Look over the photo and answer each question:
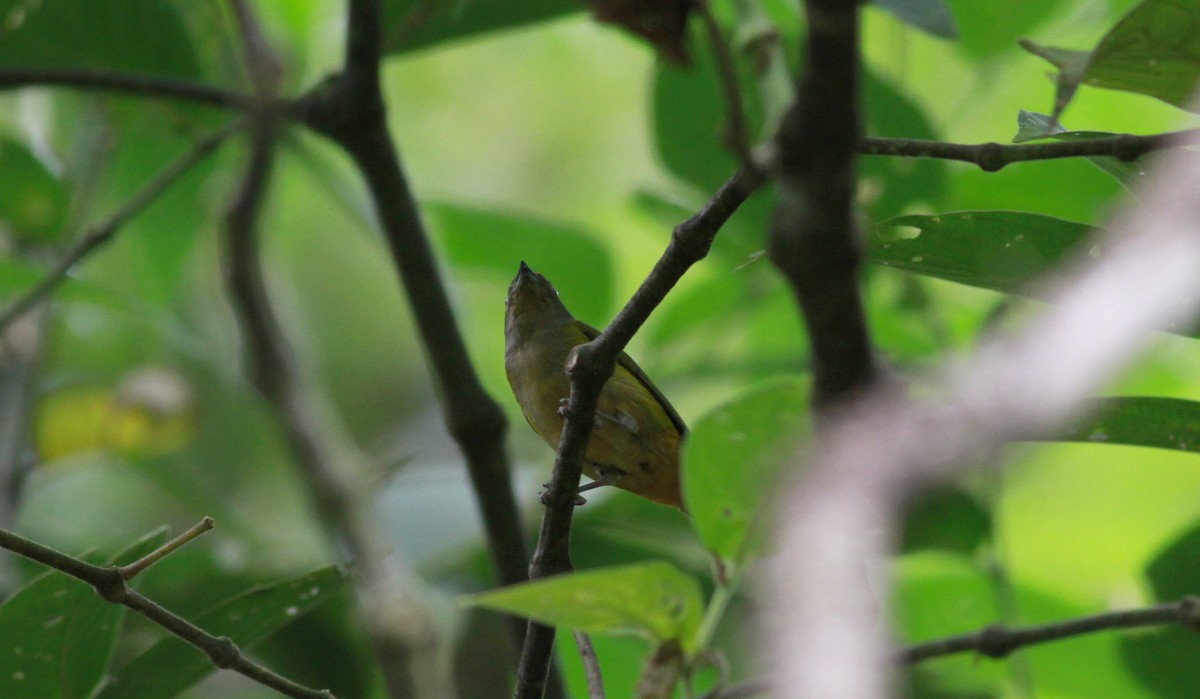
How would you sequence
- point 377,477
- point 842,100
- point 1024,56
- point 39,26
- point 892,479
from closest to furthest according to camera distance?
point 842,100, point 892,479, point 39,26, point 377,477, point 1024,56

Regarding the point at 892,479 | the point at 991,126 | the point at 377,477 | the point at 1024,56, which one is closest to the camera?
the point at 892,479

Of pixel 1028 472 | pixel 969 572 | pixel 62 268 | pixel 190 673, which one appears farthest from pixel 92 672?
pixel 1028 472

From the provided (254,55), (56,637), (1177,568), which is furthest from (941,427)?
(254,55)

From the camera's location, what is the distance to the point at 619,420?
2.73 metres

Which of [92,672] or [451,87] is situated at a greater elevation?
[451,87]

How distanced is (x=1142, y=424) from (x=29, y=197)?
2.77 meters

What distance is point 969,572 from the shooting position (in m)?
2.73

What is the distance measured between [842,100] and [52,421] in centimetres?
355

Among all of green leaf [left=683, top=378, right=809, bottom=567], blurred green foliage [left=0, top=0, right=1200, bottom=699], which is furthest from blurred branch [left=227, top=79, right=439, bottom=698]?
green leaf [left=683, top=378, right=809, bottom=567]

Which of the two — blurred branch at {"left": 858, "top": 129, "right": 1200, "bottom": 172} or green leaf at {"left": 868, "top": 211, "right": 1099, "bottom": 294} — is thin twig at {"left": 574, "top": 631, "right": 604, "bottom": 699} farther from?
blurred branch at {"left": 858, "top": 129, "right": 1200, "bottom": 172}

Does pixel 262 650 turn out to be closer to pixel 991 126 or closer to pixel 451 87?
pixel 991 126

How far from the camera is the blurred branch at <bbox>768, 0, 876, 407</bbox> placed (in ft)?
3.00

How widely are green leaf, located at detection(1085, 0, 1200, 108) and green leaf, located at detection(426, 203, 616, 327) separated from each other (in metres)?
1.77

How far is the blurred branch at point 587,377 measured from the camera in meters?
1.25
